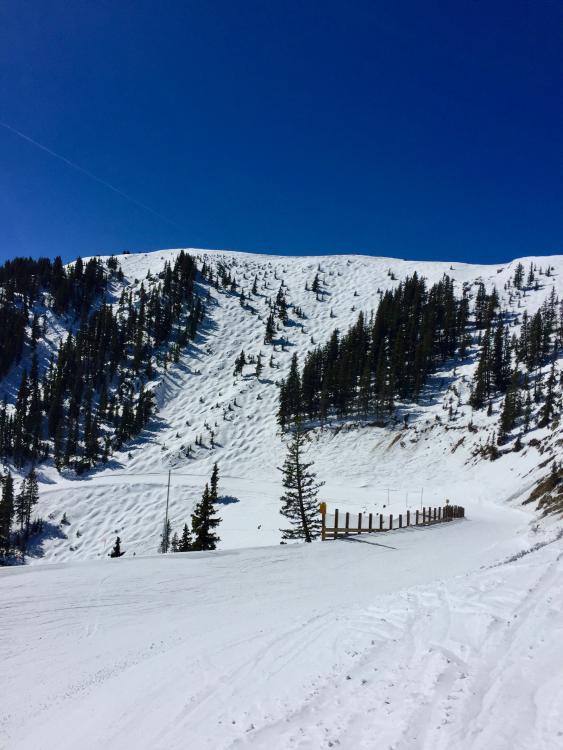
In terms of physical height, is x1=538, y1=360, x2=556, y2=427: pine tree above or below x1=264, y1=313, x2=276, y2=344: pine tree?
below

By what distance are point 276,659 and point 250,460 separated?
5946 centimetres

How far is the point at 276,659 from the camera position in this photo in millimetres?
5848

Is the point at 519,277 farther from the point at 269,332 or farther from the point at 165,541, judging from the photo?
the point at 165,541

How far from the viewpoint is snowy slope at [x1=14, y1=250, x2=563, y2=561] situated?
43.3 meters

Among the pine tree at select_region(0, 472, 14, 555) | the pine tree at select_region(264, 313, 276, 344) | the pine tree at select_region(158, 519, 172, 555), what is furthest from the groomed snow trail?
the pine tree at select_region(264, 313, 276, 344)

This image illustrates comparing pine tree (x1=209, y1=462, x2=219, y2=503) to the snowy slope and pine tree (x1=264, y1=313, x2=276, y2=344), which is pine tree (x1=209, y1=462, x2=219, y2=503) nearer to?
the snowy slope

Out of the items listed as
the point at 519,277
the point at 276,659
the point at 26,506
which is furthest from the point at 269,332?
the point at 276,659

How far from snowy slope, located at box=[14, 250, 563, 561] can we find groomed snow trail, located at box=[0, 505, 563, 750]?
25309mm

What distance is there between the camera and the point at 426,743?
3.26 metres

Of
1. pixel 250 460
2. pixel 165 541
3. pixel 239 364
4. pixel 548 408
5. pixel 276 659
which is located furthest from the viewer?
pixel 239 364

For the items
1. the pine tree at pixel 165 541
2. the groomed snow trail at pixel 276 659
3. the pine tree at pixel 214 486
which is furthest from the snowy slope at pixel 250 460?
the groomed snow trail at pixel 276 659

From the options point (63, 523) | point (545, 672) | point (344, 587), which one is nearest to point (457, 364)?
point (63, 523)

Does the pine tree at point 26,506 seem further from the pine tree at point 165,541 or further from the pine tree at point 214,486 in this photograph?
the pine tree at point 214,486

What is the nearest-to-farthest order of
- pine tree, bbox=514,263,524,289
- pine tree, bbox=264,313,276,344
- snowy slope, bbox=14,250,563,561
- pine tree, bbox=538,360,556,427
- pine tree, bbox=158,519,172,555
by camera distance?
pine tree, bbox=158,519,172,555
snowy slope, bbox=14,250,563,561
pine tree, bbox=538,360,556,427
pine tree, bbox=264,313,276,344
pine tree, bbox=514,263,524,289
